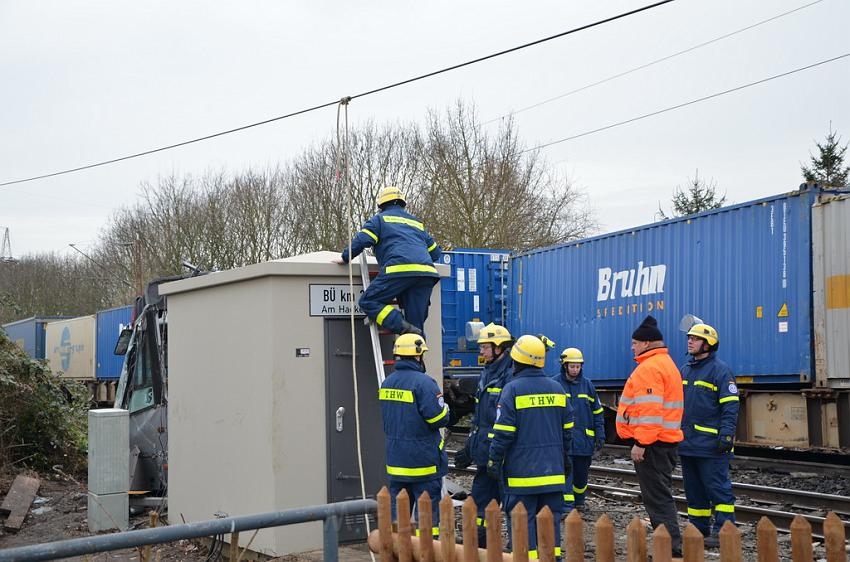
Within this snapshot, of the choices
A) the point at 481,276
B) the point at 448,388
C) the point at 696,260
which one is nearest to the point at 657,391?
the point at 696,260

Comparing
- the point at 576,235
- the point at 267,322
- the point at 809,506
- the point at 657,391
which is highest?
the point at 576,235

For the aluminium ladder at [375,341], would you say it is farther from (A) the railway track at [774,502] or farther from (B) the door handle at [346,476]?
(A) the railway track at [774,502]

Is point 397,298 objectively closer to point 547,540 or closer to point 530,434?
point 530,434

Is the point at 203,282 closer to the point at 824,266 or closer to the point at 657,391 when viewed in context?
the point at 657,391

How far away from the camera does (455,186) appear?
1145 inches

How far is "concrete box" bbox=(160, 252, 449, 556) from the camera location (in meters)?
7.14

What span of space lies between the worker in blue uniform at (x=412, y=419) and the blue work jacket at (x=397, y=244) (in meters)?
0.89

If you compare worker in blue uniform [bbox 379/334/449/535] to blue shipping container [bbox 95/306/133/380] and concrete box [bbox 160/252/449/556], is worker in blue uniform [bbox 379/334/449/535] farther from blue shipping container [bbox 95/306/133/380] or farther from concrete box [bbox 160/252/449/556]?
blue shipping container [bbox 95/306/133/380]

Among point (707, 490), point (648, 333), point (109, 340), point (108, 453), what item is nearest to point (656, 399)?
point (648, 333)

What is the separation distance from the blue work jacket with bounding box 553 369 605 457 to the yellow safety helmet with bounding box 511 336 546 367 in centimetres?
327

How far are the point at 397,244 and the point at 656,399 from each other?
7.79 ft

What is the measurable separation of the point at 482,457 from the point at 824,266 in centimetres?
751

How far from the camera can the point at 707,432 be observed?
790 cm

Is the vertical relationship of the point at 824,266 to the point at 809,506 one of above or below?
above
